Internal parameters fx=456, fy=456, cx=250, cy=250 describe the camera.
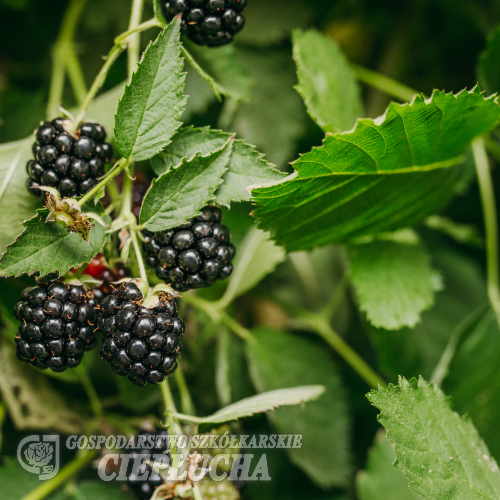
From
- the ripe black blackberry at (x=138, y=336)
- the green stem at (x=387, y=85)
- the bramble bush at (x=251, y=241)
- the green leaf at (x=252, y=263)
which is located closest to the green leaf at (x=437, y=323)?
the bramble bush at (x=251, y=241)

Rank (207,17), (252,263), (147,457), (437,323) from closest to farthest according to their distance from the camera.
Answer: (207,17) → (147,457) → (252,263) → (437,323)

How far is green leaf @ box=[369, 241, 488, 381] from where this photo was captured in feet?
3.41

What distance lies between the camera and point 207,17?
0.70 metres

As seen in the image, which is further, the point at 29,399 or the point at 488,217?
the point at 488,217

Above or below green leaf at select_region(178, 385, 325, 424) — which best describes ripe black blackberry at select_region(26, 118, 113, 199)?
above

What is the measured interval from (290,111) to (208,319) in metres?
0.58

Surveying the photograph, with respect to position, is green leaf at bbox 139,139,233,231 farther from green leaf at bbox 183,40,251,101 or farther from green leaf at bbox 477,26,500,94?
green leaf at bbox 477,26,500,94

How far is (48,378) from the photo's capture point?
1.00 m

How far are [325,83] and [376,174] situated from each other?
240 millimetres

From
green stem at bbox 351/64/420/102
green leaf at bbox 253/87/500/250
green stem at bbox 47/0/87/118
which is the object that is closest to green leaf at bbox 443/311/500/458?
green leaf at bbox 253/87/500/250

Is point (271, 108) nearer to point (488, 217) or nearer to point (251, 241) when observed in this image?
point (251, 241)

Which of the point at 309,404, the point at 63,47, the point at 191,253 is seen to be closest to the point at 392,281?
the point at 309,404

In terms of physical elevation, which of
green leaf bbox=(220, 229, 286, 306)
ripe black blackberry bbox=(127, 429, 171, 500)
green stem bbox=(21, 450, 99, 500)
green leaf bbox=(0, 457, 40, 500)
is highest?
green leaf bbox=(220, 229, 286, 306)

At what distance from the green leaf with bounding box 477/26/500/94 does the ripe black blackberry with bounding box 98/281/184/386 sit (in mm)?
863
